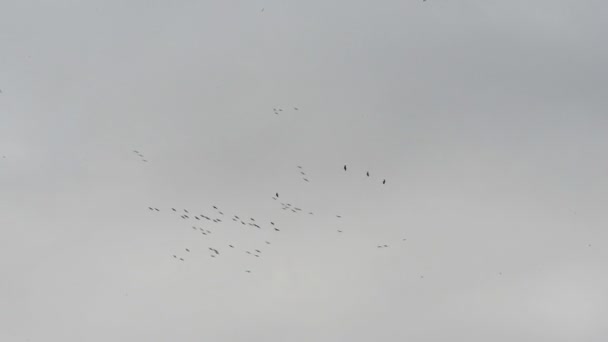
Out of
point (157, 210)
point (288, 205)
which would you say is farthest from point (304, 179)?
point (157, 210)

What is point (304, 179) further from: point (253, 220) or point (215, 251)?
point (215, 251)

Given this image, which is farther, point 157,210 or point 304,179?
point 157,210

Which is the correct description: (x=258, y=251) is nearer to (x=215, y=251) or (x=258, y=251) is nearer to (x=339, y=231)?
(x=215, y=251)

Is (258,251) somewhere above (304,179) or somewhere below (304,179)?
below

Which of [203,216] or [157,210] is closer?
[203,216]

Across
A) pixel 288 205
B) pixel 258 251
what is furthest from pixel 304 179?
pixel 258 251

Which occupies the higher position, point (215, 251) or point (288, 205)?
point (288, 205)

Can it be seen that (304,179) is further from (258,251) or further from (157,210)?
(157,210)

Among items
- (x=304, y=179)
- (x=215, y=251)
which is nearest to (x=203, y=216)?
(x=215, y=251)
